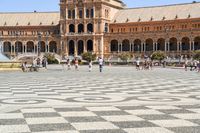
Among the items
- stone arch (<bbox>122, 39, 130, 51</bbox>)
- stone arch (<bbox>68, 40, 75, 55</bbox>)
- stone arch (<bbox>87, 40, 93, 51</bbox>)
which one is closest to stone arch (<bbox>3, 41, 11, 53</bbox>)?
stone arch (<bbox>68, 40, 75, 55</bbox>)

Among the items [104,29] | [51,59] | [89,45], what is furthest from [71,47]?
[51,59]

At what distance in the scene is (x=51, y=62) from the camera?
409 ft

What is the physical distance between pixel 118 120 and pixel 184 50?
11874 cm

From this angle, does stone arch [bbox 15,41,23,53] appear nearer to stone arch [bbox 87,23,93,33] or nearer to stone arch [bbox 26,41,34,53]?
stone arch [bbox 26,41,34,53]

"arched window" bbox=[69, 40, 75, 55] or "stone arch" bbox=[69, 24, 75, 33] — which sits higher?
"stone arch" bbox=[69, 24, 75, 33]

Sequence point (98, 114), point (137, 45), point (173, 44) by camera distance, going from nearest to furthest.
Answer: point (98, 114) < point (173, 44) < point (137, 45)

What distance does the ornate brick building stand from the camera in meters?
132

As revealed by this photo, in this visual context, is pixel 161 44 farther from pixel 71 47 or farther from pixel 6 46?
pixel 6 46

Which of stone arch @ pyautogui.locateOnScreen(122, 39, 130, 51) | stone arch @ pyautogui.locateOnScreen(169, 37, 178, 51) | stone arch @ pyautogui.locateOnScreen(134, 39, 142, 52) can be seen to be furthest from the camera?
stone arch @ pyautogui.locateOnScreen(122, 39, 130, 51)

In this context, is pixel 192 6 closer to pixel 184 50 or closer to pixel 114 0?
pixel 184 50

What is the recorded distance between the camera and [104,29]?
Answer: 146 m

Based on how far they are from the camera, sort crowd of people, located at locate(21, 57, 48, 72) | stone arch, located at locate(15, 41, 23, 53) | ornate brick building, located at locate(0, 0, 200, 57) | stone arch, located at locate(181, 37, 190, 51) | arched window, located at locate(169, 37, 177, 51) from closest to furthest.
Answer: crowd of people, located at locate(21, 57, 48, 72) < stone arch, located at locate(181, 37, 190, 51) < ornate brick building, located at locate(0, 0, 200, 57) < arched window, located at locate(169, 37, 177, 51) < stone arch, located at locate(15, 41, 23, 53)

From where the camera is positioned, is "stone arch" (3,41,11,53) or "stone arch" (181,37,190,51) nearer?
"stone arch" (181,37,190,51)

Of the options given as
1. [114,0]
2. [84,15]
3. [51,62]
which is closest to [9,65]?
[51,62]
